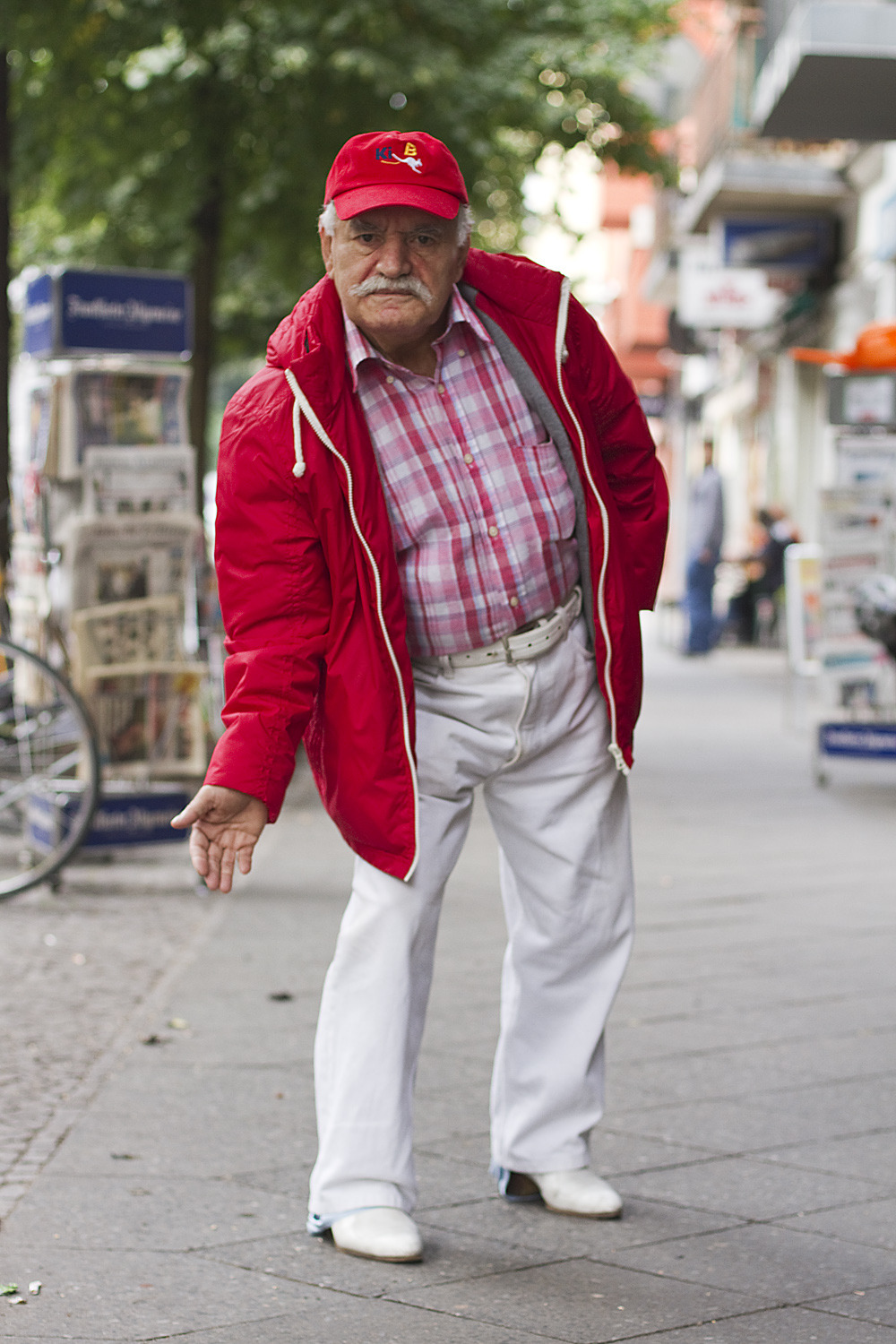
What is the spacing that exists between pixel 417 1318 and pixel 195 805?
3.08 ft

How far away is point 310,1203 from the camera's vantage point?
359 centimetres

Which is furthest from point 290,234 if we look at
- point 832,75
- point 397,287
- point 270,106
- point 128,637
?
point 397,287

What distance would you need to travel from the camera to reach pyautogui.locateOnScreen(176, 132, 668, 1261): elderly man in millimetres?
3361

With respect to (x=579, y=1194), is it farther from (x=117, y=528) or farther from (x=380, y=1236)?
(x=117, y=528)

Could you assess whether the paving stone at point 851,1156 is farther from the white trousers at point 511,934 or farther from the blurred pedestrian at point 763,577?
the blurred pedestrian at point 763,577

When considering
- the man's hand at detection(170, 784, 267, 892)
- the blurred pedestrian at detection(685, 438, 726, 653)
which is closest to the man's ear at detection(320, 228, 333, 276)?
the man's hand at detection(170, 784, 267, 892)

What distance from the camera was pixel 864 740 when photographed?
9.84 metres

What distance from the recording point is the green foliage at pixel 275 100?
11828 millimetres

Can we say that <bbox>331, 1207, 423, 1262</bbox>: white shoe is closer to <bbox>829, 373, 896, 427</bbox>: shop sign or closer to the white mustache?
the white mustache

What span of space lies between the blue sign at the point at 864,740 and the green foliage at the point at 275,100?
5142 mm

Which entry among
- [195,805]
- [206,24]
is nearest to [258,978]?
[195,805]

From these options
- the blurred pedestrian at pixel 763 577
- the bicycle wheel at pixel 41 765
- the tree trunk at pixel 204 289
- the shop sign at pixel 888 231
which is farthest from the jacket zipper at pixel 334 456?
the blurred pedestrian at pixel 763 577

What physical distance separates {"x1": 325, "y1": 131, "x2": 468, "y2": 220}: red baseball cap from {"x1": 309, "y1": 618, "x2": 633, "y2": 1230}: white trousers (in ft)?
2.79

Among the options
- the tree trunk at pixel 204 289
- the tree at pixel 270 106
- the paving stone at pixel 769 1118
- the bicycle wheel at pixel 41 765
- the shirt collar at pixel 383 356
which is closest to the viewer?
the shirt collar at pixel 383 356
